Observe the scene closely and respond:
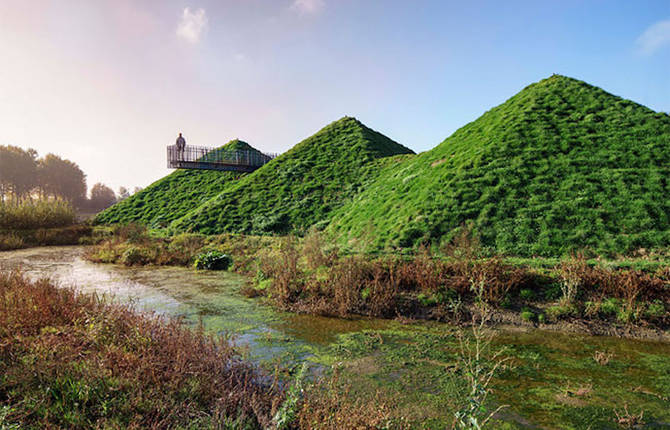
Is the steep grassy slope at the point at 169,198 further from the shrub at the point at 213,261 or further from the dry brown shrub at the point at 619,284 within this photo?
the dry brown shrub at the point at 619,284

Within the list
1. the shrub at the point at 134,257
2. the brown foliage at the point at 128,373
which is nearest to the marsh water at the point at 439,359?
the brown foliage at the point at 128,373

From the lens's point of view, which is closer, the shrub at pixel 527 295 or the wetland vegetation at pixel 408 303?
the wetland vegetation at pixel 408 303

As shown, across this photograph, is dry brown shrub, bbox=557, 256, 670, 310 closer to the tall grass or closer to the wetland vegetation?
the wetland vegetation

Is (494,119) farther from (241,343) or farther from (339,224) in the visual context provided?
(241,343)

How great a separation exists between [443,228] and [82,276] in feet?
49.8

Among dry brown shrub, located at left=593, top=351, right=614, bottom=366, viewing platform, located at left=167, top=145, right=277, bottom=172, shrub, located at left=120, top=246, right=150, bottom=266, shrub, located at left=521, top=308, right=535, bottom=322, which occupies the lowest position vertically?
dry brown shrub, located at left=593, top=351, right=614, bottom=366

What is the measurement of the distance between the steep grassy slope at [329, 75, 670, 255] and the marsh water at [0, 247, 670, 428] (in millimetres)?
6282

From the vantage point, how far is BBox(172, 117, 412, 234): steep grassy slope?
26406 mm

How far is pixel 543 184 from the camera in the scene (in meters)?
16.2

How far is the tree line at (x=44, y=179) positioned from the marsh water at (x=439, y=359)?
54.0 meters

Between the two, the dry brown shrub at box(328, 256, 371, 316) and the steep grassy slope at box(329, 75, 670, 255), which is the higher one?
the steep grassy slope at box(329, 75, 670, 255)

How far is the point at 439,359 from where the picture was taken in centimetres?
689

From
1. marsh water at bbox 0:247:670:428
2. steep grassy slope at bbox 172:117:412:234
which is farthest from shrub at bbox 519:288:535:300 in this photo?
steep grassy slope at bbox 172:117:412:234

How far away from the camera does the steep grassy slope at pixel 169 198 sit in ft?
113
